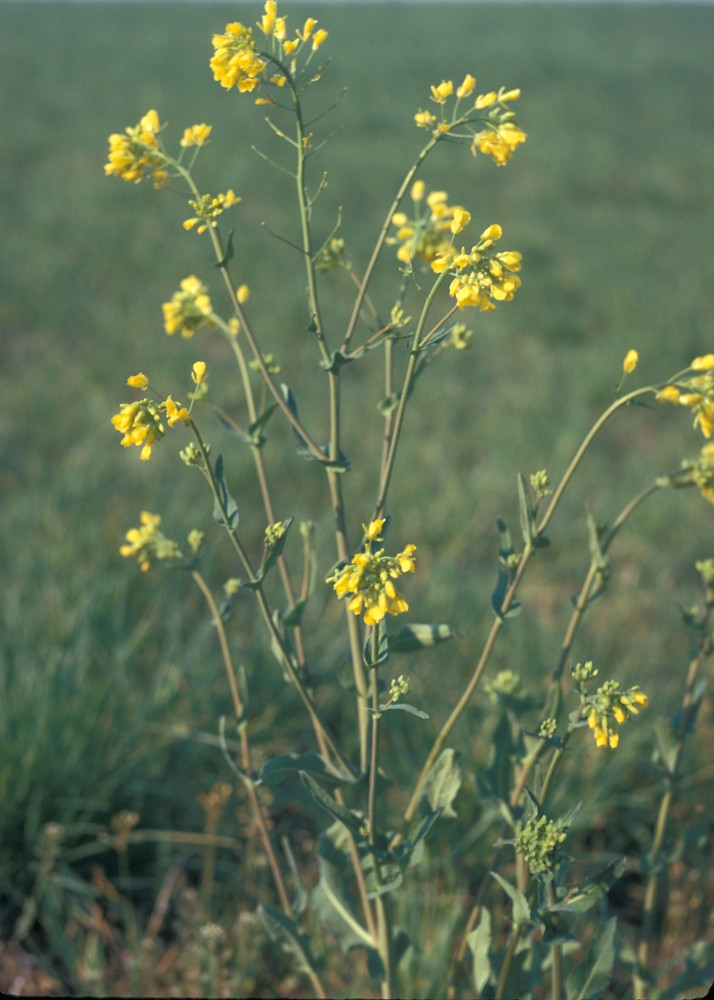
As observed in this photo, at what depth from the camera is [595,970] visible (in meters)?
1.25

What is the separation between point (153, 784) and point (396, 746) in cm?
61

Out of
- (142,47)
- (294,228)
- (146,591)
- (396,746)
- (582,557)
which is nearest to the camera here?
(396,746)

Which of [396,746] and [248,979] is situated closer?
[248,979]

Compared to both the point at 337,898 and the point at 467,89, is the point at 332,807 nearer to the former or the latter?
the point at 337,898

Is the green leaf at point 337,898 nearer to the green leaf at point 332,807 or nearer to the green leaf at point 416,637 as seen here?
the green leaf at point 332,807

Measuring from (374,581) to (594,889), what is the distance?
0.53 m

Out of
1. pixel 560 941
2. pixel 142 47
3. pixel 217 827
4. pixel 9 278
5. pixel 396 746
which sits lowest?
pixel 217 827

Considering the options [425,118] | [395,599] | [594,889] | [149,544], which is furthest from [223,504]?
[594,889]

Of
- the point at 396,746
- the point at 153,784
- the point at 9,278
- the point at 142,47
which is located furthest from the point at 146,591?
the point at 142,47

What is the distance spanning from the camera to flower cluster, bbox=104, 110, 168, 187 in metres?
1.16

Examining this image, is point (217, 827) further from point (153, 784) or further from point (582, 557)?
point (582, 557)

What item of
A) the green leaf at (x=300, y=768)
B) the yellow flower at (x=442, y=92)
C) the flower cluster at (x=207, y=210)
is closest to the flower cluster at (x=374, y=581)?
the green leaf at (x=300, y=768)

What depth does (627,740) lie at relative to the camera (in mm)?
2238

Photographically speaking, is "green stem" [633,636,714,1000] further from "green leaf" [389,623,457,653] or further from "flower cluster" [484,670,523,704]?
"green leaf" [389,623,457,653]
